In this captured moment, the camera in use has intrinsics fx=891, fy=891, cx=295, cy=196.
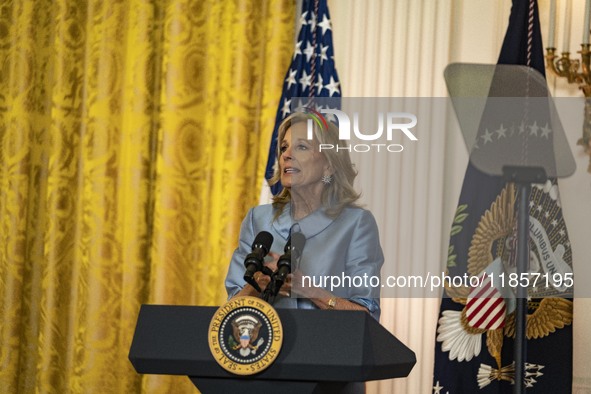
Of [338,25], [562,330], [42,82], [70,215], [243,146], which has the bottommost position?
[562,330]

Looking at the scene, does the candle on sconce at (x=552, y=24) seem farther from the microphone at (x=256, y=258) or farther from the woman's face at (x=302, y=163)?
the microphone at (x=256, y=258)

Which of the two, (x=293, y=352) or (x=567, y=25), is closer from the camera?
(x=293, y=352)

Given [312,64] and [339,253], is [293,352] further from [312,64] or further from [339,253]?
[312,64]

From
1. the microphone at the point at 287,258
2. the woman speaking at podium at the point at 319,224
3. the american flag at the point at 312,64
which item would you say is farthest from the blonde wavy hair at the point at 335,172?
the american flag at the point at 312,64

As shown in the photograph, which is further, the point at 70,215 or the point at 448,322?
the point at 70,215

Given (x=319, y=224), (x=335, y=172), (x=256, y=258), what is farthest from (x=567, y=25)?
(x=256, y=258)

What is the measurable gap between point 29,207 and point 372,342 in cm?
286

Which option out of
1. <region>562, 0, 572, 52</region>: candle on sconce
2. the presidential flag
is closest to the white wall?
<region>562, 0, 572, 52</region>: candle on sconce

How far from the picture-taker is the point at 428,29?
4.13m

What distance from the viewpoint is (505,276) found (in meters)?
2.90

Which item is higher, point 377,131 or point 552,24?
point 552,24

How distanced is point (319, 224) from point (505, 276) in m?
0.63

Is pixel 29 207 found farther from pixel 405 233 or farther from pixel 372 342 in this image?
pixel 372 342

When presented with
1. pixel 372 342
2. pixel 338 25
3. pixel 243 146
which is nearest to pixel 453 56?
pixel 338 25
